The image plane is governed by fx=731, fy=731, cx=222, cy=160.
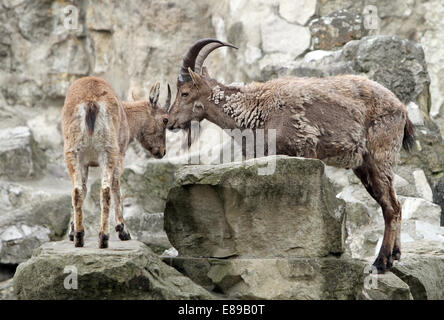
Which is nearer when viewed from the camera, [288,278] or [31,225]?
[288,278]

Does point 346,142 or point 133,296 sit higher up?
point 346,142

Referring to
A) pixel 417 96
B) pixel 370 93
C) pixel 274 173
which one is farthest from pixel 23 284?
pixel 417 96

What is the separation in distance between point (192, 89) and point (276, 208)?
184cm

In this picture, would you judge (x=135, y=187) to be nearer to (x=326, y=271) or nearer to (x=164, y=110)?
(x=164, y=110)

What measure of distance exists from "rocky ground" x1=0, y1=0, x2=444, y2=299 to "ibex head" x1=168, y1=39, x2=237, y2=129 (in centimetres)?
119

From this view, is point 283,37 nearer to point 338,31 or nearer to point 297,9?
point 297,9

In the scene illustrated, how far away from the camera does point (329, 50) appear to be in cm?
925

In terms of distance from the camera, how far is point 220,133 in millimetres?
9578

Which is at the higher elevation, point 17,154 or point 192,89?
point 192,89

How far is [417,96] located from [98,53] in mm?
4621

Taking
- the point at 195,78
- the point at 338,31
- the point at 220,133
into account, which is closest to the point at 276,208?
the point at 195,78

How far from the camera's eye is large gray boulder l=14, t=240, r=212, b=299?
523cm

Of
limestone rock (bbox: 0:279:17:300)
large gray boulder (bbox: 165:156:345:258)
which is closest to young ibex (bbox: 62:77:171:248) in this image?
Result: large gray boulder (bbox: 165:156:345:258)
